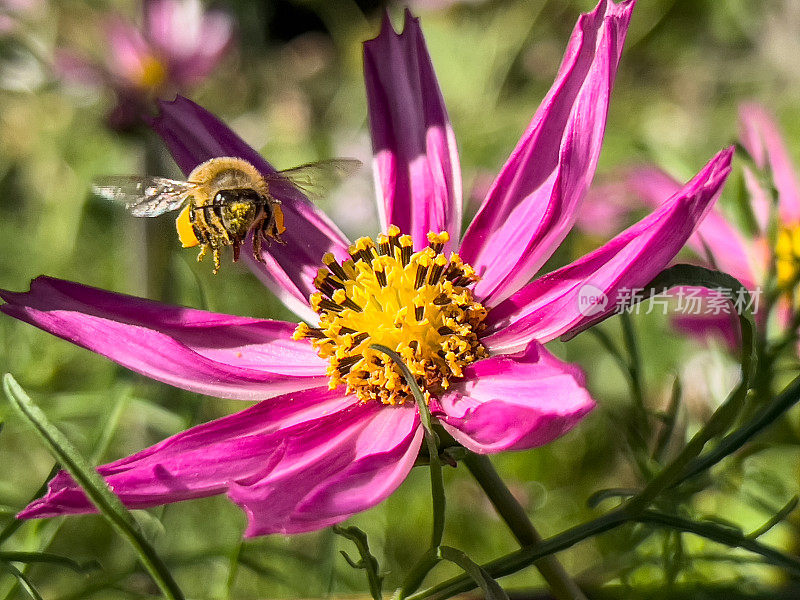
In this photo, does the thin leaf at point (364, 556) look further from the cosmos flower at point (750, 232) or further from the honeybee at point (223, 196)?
the cosmos flower at point (750, 232)

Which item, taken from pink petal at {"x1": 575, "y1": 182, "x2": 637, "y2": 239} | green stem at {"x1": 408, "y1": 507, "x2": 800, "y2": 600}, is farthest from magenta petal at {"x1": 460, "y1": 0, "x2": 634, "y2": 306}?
pink petal at {"x1": 575, "y1": 182, "x2": 637, "y2": 239}

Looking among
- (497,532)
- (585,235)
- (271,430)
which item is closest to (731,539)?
(271,430)

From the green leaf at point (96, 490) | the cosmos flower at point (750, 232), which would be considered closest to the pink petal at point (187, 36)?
the cosmos flower at point (750, 232)

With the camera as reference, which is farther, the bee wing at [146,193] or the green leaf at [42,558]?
the bee wing at [146,193]

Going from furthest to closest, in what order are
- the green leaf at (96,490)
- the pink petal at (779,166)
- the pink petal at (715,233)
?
the pink petal at (779,166) → the pink petal at (715,233) → the green leaf at (96,490)

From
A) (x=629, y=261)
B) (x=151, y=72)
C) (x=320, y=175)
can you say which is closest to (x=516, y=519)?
(x=629, y=261)

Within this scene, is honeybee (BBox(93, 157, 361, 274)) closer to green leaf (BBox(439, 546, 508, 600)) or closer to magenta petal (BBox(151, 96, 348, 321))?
magenta petal (BBox(151, 96, 348, 321))
